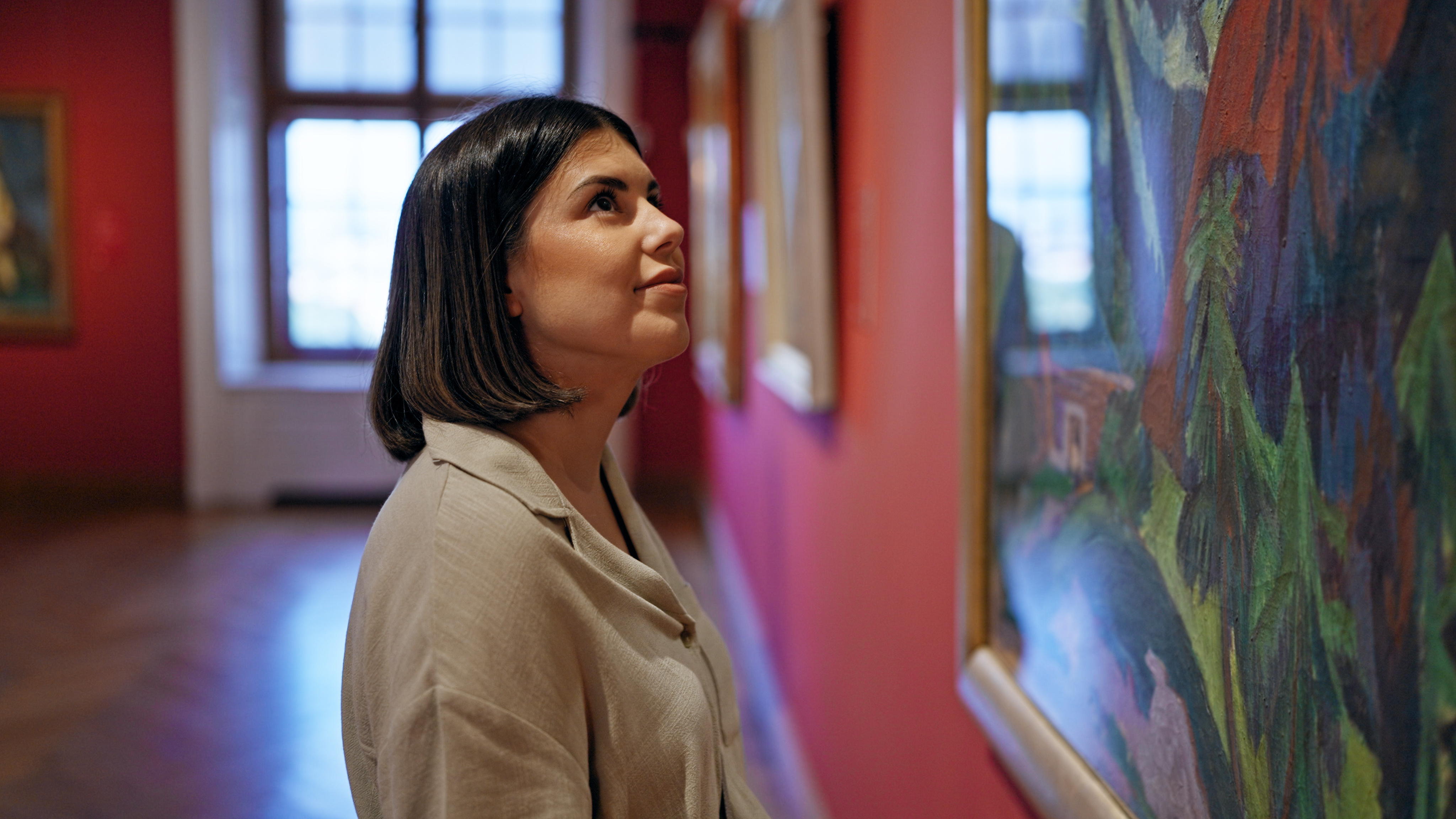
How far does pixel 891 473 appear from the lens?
8.66 feet

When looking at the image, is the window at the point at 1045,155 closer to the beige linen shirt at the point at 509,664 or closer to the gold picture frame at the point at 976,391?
the gold picture frame at the point at 976,391

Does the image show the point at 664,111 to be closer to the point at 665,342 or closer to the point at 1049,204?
the point at 1049,204

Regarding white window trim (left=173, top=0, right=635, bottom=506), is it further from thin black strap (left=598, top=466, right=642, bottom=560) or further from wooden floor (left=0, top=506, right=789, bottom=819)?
thin black strap (left=598, top=466, right=642, bottom=560)

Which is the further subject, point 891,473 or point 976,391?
point 891,473

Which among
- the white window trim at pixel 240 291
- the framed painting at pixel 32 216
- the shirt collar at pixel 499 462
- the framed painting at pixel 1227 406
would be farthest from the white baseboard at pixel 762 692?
the framed painting at pixel 32 216

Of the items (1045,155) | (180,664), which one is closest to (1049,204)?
(1045,155)

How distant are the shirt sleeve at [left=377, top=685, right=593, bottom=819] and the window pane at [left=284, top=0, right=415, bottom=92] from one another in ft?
30.9

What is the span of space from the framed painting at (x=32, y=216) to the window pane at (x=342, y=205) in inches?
67.3

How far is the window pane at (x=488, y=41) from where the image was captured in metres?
9.73

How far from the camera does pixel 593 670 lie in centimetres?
123

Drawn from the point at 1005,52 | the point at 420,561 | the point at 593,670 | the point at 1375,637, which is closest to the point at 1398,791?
the point at 1375,637

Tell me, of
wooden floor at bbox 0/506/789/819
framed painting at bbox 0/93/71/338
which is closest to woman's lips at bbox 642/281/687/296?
wooden floor at bbox 0/506/789/819

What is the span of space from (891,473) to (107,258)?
8726mm

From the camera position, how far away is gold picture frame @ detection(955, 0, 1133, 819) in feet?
5.71
